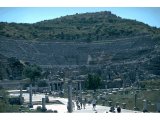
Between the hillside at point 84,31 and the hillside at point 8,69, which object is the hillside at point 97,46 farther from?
the hillside at point 8,69

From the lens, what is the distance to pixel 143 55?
23.7m

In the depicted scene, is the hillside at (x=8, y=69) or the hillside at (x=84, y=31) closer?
the hillside at (x=8, y=69)

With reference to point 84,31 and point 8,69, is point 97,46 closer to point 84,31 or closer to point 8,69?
point 84,31

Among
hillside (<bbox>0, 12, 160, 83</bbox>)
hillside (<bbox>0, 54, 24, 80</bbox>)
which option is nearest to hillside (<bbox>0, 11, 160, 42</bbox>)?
hillside (<bbox>0, 12, 160, 83</bbox>)

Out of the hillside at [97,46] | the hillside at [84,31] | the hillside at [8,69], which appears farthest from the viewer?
the hillside at [84,31]

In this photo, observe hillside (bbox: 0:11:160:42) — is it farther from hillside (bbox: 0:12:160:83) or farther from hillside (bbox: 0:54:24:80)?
hillside (bbox: 0:54:24:80)

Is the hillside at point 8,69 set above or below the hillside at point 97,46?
below

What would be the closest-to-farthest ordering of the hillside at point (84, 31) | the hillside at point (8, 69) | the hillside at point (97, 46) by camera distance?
the hillside at point (8, 69) < the hillside at point (97, 46) < the hillside at point (84, 31)

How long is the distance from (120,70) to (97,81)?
42.0ft

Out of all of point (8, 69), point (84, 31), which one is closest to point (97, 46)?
point (84, 31)

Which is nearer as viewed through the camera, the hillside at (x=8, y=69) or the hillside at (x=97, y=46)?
the hillside at (x=8, y=69)

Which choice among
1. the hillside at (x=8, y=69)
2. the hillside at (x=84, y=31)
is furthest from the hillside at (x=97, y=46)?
the hillside at (x=8, y=69)

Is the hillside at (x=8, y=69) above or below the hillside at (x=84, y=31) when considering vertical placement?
below
